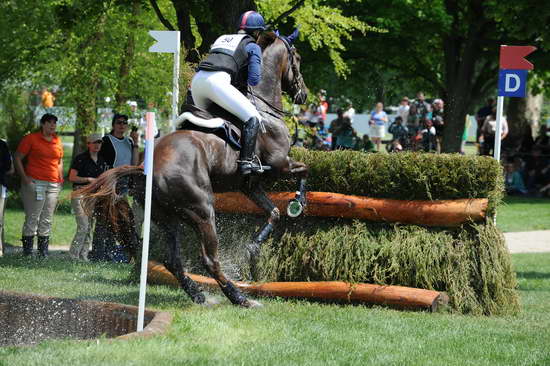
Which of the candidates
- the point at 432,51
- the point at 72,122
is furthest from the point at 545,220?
the point at 72,122

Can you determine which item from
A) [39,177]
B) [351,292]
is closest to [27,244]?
[39,177]

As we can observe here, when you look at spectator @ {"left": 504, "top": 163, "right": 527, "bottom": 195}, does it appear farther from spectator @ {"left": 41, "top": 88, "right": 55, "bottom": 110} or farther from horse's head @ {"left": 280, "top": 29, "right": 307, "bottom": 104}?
horse's head @ {"left": 280, "top": 29, "right": 307, "bottom": 104}

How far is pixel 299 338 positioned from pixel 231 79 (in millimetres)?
3027

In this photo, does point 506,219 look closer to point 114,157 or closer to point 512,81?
point 512,81

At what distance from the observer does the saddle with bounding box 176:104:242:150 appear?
29.7ft

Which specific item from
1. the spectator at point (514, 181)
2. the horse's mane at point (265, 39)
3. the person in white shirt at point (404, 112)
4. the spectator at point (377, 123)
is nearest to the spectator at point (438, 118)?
the person in white shirt at point (404, 112)

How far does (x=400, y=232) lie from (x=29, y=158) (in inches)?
251

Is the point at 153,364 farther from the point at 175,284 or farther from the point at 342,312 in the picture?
the point at 175,284

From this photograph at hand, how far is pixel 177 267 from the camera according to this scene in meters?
9.00

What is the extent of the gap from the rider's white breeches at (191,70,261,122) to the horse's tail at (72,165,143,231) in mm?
1040

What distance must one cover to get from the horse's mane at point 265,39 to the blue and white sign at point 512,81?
3159 mm

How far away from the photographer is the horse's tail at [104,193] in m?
8.54

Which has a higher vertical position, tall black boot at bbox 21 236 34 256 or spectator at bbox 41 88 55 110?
spectator at bbox 41 88 55 110

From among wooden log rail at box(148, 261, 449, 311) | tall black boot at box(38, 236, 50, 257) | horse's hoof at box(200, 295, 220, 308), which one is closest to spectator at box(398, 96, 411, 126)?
tall black boot at box(38, 236, 50, 257)
